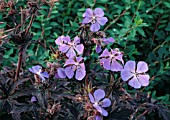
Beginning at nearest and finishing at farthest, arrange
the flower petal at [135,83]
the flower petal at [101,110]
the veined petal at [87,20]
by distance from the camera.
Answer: the flower petal at [101,110], the flower petal at [135,83], the veined petal at [87,20]

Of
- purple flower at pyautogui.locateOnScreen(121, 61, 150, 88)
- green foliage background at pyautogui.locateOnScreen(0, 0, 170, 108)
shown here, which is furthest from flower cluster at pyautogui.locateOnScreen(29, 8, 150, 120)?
green foliage background at pyautogui.locateOnScreen(0, 0, 170, 108)

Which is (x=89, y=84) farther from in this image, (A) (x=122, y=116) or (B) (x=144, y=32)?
(B) (x=144, y=32)

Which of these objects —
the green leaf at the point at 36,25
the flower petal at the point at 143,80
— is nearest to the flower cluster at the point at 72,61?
the flower petal at the point at 143,80

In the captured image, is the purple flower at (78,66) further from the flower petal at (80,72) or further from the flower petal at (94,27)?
the flower petal at (94,27)

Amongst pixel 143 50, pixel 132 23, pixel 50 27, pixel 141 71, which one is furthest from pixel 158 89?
pixel 141 71

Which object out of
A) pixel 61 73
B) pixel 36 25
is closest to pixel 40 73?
pixel 61 73

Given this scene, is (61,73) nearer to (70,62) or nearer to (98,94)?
(70,62)

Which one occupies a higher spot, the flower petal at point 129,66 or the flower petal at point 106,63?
the flower petal at point 106,63
